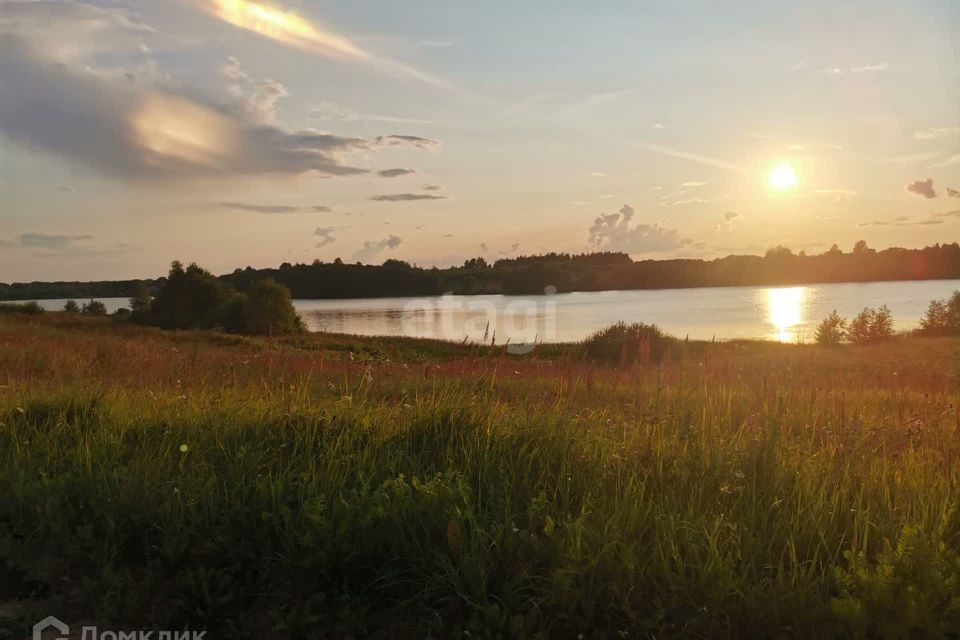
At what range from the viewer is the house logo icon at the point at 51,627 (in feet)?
11.0

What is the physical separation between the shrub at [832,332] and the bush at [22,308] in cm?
5914

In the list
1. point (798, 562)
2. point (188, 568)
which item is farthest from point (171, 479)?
point (798, 562)

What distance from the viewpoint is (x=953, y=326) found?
2130 inches

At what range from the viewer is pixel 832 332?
177 ft

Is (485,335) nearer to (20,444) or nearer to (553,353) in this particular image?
(20,444)

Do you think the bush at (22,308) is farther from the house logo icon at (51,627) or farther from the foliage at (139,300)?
the house logo icon at (51,627)

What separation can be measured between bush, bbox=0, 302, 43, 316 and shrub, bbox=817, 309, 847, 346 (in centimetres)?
5914

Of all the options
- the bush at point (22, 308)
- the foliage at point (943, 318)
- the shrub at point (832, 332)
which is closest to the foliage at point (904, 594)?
the shrub at point (832, 332)

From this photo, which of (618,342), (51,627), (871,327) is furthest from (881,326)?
(51,627)

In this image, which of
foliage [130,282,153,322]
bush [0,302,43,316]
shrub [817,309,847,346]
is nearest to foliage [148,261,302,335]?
foliage [130,282,153,322]

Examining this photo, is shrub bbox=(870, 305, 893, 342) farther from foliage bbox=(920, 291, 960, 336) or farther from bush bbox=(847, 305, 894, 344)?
foliage bbox=(920, 291, 960, 336)

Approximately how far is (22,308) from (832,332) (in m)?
62.8

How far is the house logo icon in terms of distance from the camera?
3.36 meters

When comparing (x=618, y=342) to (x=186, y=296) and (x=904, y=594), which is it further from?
(x=186, y=296)
